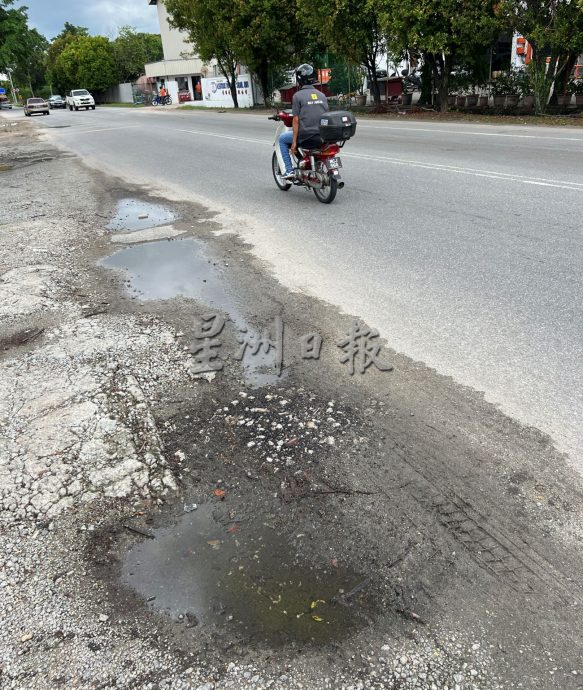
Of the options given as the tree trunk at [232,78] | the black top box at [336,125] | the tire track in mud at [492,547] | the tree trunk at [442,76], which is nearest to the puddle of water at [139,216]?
the black top box at [336,125]

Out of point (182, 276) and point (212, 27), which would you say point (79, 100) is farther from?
point (182, 276)

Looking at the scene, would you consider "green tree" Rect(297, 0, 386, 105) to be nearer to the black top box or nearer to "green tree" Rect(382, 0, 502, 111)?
"green tree" Rect(382, 0, 502, 111)

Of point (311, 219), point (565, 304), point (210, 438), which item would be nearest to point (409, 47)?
point (311, 219)

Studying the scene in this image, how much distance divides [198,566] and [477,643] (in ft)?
3.99

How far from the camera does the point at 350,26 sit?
25.7 m

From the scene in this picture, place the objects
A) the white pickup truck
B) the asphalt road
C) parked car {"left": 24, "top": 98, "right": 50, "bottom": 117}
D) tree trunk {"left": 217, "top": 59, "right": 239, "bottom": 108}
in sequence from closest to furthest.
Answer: the asphalt road → tree trunk {"left": 217, "top": 59, "right": 239, "bottom": 108} → parked car {"left": 24, "top": 98, "right": 50, "bottom": 117} → the white pickup truck

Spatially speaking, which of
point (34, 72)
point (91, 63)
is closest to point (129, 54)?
point (91, 63)

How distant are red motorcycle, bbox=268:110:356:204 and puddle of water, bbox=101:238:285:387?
248 cm

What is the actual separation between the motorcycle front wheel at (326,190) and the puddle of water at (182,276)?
246cm

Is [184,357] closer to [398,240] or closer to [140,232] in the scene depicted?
[398,240]

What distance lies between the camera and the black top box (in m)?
7.96

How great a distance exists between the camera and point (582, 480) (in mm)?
2900

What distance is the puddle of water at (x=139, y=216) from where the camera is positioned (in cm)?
869

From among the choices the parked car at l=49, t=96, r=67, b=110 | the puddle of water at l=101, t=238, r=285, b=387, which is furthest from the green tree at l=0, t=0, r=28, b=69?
the puddle of water at l=101, t=238, r=285, b=387
